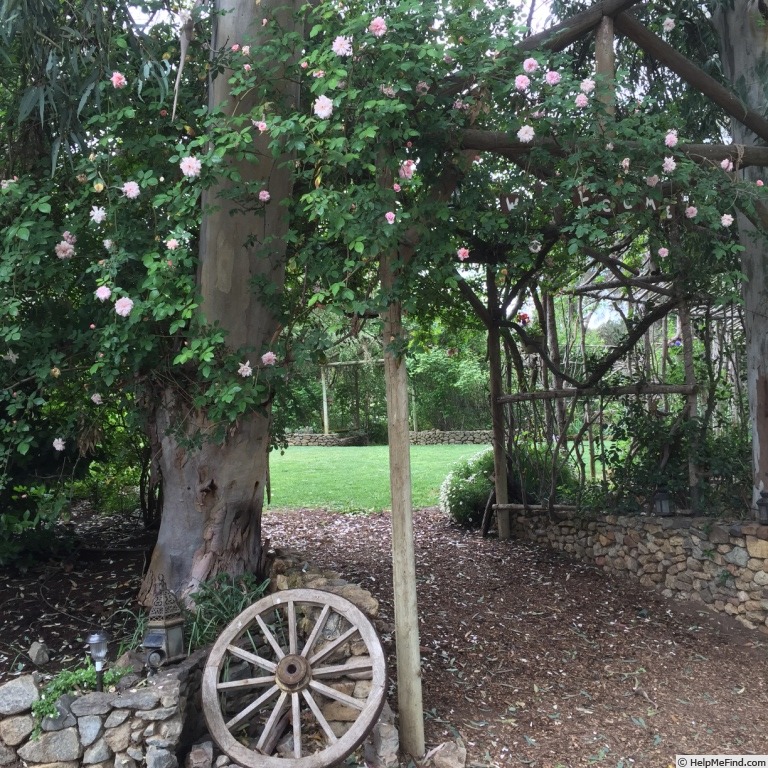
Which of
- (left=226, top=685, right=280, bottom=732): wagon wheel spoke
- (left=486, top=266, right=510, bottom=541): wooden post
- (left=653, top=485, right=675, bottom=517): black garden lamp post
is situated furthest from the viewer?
(left=486, top=266, right=510, bottom=541): wooden post

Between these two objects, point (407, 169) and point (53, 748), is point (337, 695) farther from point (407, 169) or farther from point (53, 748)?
point (407, 169)

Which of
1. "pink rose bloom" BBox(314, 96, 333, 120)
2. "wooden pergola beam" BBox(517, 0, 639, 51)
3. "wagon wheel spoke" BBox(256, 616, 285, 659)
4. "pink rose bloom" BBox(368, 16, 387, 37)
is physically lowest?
"wagon wheel spoke" BBox(256, 616, 285, 659)

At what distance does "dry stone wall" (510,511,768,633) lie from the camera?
5250 mm

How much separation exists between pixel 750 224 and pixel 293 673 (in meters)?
4.43

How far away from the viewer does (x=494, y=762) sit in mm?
3543

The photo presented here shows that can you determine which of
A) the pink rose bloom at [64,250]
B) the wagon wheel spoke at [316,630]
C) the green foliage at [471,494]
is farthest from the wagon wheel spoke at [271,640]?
the green foliage at [471,494]

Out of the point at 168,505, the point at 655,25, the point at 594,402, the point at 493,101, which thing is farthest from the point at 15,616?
the point at 655,25

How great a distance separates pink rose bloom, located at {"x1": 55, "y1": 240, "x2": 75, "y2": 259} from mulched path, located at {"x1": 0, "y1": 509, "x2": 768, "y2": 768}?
2.05 m

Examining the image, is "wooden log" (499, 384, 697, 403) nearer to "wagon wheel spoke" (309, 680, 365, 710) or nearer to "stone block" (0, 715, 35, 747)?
"wagon wheel spoke" (309, 680, 365, 710)

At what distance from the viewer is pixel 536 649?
16.0 ft

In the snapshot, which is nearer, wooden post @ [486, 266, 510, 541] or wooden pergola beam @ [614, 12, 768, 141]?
wooden pergola beam @ [614, 12, 768, 141]

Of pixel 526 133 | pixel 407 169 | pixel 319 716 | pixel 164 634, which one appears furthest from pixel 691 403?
pixel 164 634

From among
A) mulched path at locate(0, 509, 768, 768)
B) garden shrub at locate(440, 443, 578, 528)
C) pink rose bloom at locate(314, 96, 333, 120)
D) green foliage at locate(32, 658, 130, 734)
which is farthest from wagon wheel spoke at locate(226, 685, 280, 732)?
garden shrub at locate(440, 443, 578, 528)

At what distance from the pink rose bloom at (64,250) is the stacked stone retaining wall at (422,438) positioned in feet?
50.7
